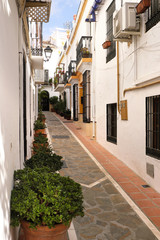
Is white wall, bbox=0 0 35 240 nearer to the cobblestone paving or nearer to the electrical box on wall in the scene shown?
the cobblestone paving

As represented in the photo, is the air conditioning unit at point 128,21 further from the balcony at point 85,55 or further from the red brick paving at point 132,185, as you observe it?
the balcony at point 85,55

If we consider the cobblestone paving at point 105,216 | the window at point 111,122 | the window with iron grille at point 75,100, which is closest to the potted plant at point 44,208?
the cobblestone paving at point 105,216

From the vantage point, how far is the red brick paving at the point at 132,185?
4.41 metres

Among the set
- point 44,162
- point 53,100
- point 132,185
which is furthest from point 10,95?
point 53,100

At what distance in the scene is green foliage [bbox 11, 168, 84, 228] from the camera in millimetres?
2561

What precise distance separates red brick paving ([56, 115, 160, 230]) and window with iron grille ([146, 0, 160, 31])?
154 inches

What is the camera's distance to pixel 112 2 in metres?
8.88

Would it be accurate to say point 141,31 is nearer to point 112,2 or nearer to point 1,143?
point 112,2

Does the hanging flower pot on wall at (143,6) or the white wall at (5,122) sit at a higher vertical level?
the hanging flower pot on wall at (143,6)

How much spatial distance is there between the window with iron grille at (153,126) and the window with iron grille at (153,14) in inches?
69.1

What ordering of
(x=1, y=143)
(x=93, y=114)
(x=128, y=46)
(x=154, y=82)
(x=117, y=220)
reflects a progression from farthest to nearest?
(x=93, y=114) < (x=128, y=46) < (x=154, y=82) < (x=117, y=220) < (x=1, y=143)

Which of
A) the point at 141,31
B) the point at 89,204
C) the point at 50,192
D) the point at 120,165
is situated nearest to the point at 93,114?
the point at 120,165

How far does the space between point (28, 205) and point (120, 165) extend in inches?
206

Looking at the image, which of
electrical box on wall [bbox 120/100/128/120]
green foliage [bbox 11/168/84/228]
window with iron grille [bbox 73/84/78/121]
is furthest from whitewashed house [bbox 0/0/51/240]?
window with iron grille [bbox 73/84/78/121]
